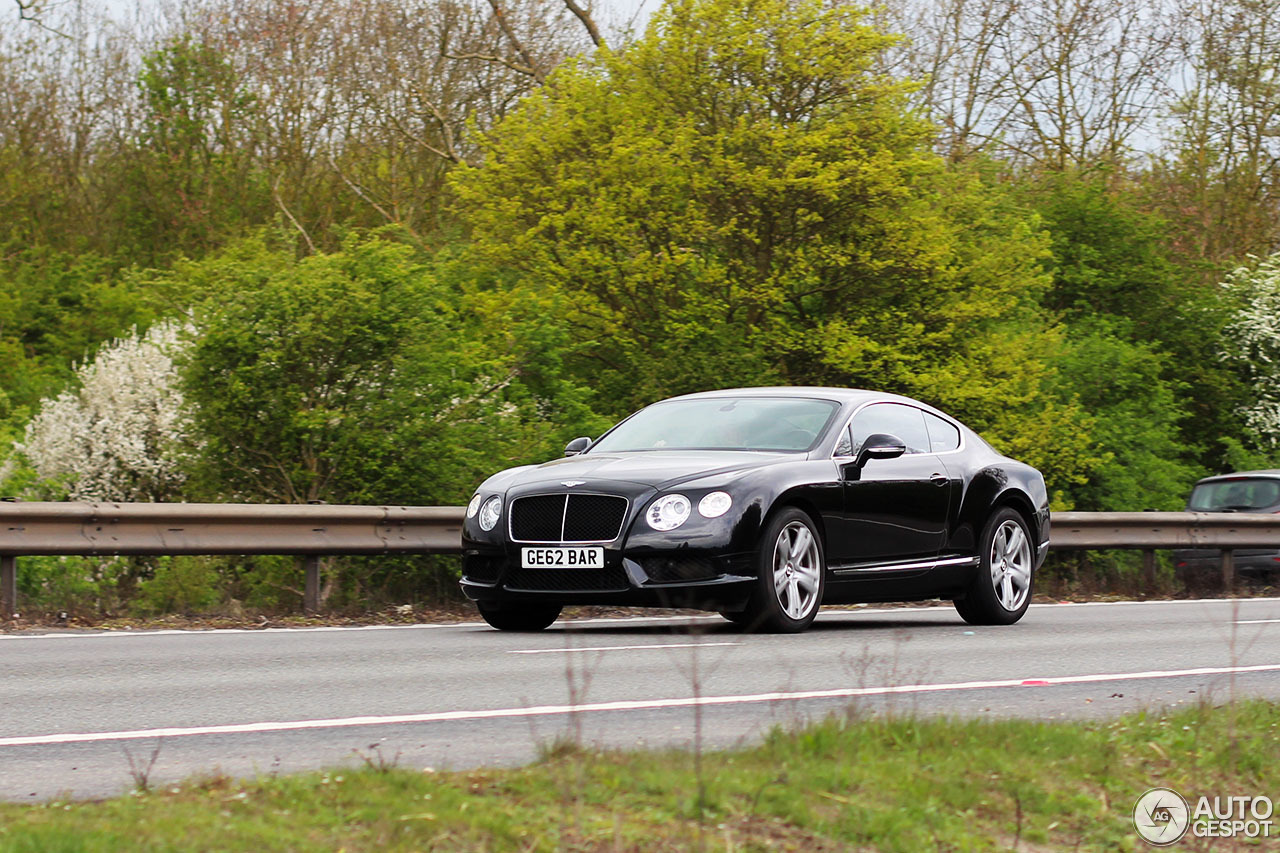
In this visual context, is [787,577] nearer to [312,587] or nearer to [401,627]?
[401,627]

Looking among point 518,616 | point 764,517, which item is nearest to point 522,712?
point 764,517

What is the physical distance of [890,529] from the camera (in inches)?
453

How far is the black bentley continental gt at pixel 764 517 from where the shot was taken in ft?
33.1

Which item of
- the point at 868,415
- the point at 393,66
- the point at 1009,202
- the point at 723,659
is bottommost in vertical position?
the point at 723,659

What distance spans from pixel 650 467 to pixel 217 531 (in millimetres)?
3860

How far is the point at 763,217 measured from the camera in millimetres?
27359

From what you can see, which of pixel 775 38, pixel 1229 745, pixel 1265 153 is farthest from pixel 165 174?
pixel 1229 745

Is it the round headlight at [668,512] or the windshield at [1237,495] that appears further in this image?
the windshield at [1237,495]

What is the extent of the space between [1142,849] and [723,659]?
417cm

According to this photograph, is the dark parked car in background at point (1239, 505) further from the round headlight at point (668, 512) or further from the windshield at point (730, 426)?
the round headlight at point (668, 512)

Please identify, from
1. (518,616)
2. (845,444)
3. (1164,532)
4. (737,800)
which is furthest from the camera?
(1164,532)

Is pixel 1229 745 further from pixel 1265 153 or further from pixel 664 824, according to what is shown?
pixel 1265 153

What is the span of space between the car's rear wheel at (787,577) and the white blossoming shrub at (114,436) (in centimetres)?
1095

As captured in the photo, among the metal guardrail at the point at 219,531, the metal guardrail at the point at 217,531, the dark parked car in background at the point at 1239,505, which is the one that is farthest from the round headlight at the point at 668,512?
the dark parked car in background at the point at 1239,505
